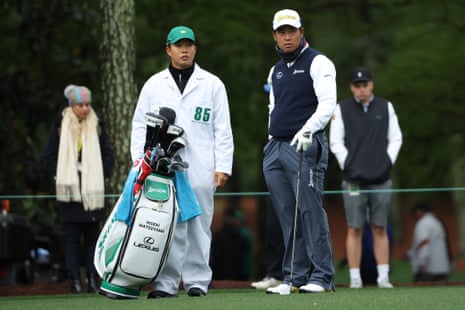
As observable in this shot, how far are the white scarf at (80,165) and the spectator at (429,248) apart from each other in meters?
9.92

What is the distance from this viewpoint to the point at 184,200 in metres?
9.47

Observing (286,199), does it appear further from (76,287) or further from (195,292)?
(76,287)

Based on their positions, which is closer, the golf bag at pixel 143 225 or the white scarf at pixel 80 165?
the golf bag at pixel 143 225

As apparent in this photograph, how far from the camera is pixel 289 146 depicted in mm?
9898

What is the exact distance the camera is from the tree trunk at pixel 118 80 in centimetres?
1363

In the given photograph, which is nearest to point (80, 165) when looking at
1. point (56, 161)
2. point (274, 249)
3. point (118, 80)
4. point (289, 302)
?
point (56, 161)

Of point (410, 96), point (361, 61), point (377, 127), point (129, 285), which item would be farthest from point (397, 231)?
point (129, 285)

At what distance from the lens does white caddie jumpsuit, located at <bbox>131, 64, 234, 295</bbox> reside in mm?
9789

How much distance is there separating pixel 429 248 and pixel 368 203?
351 inches

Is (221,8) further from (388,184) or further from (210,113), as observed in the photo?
(210,113)

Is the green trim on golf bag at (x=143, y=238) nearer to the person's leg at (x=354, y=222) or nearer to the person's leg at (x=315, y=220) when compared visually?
the person's leg at (x=315, y=220)

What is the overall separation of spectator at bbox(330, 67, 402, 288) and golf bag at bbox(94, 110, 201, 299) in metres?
3.33

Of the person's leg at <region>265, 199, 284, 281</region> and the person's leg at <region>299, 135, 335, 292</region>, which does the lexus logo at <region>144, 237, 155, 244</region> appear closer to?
the person's leg at <region>299, 135, 335, 292</region>

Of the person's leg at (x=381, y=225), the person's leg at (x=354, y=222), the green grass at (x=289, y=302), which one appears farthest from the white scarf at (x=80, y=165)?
the person's leg at (x=381, y=225)
